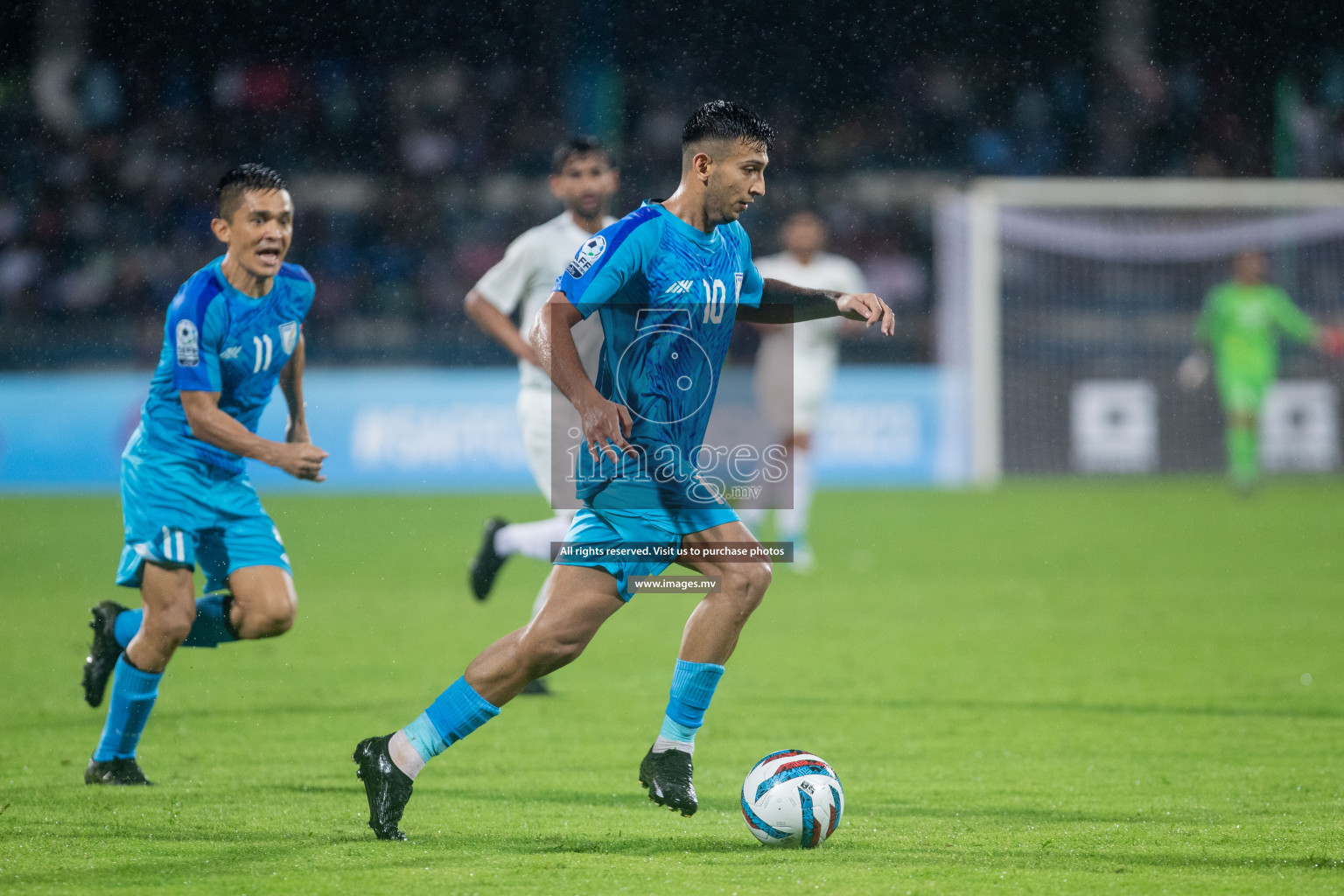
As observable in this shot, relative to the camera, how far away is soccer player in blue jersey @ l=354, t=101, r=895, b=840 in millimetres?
4000

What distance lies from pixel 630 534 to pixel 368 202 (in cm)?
1624

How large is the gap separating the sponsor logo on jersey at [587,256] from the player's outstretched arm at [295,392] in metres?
1.45

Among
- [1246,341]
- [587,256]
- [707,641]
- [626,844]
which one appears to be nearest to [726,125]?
[587,256]

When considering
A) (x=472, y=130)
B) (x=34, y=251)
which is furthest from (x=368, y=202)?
(x=34, y=251)

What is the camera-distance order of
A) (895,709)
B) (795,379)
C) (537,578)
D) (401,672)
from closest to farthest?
(895,709), (401,672), (537,578), (795,379)

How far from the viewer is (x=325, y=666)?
7191 millimetres

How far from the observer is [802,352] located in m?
12.2

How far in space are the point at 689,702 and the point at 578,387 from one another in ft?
3.05

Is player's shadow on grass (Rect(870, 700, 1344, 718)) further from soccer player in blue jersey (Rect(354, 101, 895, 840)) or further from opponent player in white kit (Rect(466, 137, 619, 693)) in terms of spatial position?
soccer player in blue jersey (Rect(354, 101, 895, 840))

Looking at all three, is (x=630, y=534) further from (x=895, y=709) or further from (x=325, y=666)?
(x=325, y=666)

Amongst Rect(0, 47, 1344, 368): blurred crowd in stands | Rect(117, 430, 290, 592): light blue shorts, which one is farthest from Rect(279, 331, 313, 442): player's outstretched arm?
Rect(0, 47, 1344, 368): blurred crowd in stands

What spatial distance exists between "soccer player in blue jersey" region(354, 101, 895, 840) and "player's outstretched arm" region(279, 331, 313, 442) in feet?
4.25

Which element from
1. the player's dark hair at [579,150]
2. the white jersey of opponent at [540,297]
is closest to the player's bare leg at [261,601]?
the white jersey of opponent at [540,297]

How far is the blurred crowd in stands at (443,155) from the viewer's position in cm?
1844
